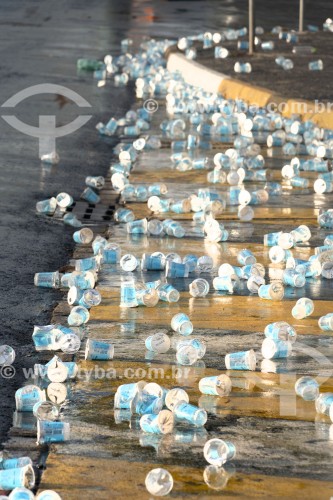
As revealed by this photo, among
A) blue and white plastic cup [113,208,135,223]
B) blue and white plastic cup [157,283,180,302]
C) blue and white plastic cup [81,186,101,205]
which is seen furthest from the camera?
blue and white plastic cup [81,186,101,205]

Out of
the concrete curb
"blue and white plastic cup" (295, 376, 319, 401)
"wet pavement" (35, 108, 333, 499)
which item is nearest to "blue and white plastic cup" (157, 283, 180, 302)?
"wet pavement" (35, 108, 333, 499)

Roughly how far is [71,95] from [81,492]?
30.0 ft

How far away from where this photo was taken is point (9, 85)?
42.8 feet

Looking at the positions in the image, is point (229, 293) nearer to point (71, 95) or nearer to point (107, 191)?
point (107, 191)

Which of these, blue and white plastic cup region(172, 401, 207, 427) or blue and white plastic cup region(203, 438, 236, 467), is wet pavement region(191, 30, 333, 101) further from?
blue and white plastic cup region(203, 438, 236, 467)

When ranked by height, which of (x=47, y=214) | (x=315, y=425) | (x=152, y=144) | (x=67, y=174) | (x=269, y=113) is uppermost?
(x=269, y=113)

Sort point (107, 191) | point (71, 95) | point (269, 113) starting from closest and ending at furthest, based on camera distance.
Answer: point (107, 191), point (269, 113), point (71, 95)

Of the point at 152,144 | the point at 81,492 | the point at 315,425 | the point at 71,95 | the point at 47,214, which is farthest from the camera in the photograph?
the point at 71,95

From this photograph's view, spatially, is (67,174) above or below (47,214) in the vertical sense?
above

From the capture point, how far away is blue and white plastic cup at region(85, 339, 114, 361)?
16.5ft

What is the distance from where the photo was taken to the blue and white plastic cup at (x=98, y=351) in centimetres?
502

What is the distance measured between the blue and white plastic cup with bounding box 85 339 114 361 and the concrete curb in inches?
226

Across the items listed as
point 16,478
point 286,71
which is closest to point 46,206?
point 16,478

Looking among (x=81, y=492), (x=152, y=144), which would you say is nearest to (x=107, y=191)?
(x=152, y=144)
